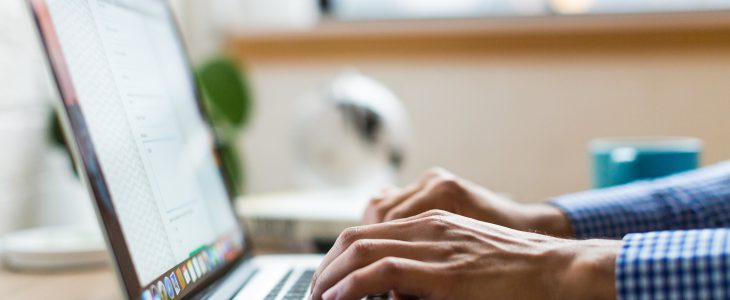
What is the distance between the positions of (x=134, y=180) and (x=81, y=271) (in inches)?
16.4

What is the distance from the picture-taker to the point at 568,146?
1.77m

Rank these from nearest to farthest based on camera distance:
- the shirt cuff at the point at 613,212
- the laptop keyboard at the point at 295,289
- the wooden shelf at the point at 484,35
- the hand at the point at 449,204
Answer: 1. the laptop keyboard at the point at 295,289
2. the hand at the point at 449,204
3. the shirt cuff at the point at 613,212
4. the wooden shelf at the point at 484,35

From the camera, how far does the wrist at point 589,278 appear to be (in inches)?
19.2

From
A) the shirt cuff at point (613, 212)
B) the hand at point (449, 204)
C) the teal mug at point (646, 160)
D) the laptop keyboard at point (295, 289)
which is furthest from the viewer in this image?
the teal mug at point (646, 160)

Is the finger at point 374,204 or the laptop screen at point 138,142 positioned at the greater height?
the laptop screen at point 138,142

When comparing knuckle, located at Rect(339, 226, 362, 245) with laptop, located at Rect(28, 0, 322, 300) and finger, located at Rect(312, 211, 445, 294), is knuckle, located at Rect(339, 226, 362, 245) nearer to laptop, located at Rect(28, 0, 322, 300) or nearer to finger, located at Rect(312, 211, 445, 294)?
finger, located at Rect(312, 211, 445, 294)

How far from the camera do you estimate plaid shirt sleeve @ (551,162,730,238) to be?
0.92m

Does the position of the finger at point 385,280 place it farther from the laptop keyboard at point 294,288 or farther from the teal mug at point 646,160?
the teal mug at point 646,160

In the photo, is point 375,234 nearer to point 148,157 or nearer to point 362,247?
point 362,247

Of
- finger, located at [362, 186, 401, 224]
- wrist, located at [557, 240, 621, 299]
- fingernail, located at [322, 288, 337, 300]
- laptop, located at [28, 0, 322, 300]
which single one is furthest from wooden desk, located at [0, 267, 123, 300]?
wrist, located at [557, 240, 621, 299]

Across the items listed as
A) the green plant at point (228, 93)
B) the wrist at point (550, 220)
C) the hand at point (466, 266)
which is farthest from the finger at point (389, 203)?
the green plant at point (228, 93)

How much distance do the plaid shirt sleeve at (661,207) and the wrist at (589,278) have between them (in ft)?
1.38

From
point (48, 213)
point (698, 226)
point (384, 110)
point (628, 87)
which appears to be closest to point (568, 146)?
point (628, 87)

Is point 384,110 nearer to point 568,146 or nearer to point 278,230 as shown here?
point 278,230
